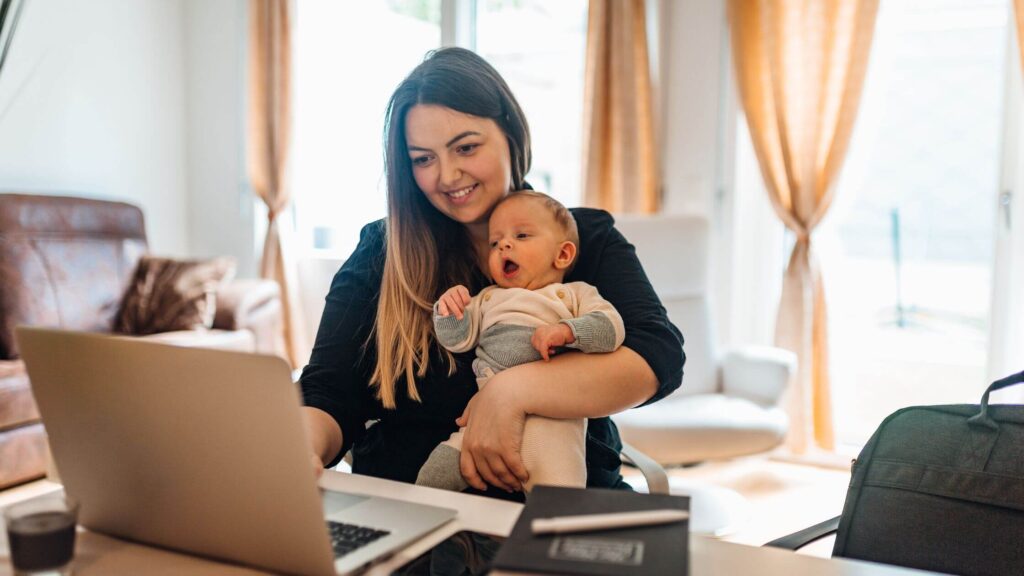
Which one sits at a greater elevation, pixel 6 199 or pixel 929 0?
pixel 929 0

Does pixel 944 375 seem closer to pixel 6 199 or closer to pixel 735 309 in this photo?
pixel 735 309

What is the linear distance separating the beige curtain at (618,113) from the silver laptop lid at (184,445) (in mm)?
3068

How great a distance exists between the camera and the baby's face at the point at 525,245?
4.73 feet

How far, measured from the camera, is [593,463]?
1.42m

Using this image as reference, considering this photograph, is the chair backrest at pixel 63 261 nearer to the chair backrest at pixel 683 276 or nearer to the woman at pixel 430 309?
the chair backrest at pixel 683 276

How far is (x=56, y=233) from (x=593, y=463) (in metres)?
3.19

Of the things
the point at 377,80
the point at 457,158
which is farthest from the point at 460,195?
the point at 377,80

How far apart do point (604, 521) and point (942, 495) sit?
62 cm

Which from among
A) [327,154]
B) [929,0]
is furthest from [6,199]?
[929,0]

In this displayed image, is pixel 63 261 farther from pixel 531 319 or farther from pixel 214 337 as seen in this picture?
pixel 531 319

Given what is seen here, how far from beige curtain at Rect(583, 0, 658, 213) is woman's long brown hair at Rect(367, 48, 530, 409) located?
225 cm

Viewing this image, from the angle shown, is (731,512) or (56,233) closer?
(731,512)

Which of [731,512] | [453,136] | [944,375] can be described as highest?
[453,136]

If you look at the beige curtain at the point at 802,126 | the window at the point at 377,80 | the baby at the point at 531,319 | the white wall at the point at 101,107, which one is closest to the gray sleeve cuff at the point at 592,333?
the baby at the point at 531,319
